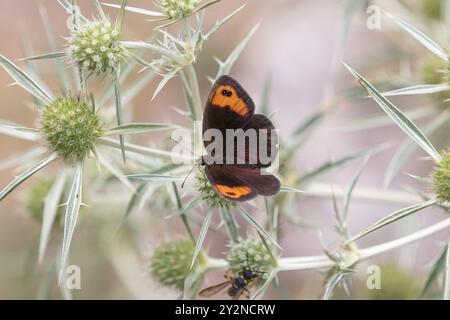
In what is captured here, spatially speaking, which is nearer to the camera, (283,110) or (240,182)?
(240,182)

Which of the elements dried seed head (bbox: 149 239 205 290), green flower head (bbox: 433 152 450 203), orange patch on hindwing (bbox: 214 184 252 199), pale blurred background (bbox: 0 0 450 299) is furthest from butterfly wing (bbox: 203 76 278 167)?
pale blurred background (bbox: 0 0 450 299)

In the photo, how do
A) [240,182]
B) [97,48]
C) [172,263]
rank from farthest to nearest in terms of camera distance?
1. [172,263]
2. [97,48]
3. [240,182]

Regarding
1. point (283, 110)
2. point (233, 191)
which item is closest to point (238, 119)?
point (233, 191)

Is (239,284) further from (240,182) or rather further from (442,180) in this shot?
(442,180)

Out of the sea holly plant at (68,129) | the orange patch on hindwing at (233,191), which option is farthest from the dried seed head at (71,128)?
the orange patch on hindwing at (233,191)

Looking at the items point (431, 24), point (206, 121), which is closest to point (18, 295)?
point (206, 121)

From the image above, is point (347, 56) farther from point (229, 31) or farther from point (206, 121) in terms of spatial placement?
point (206, 121)
